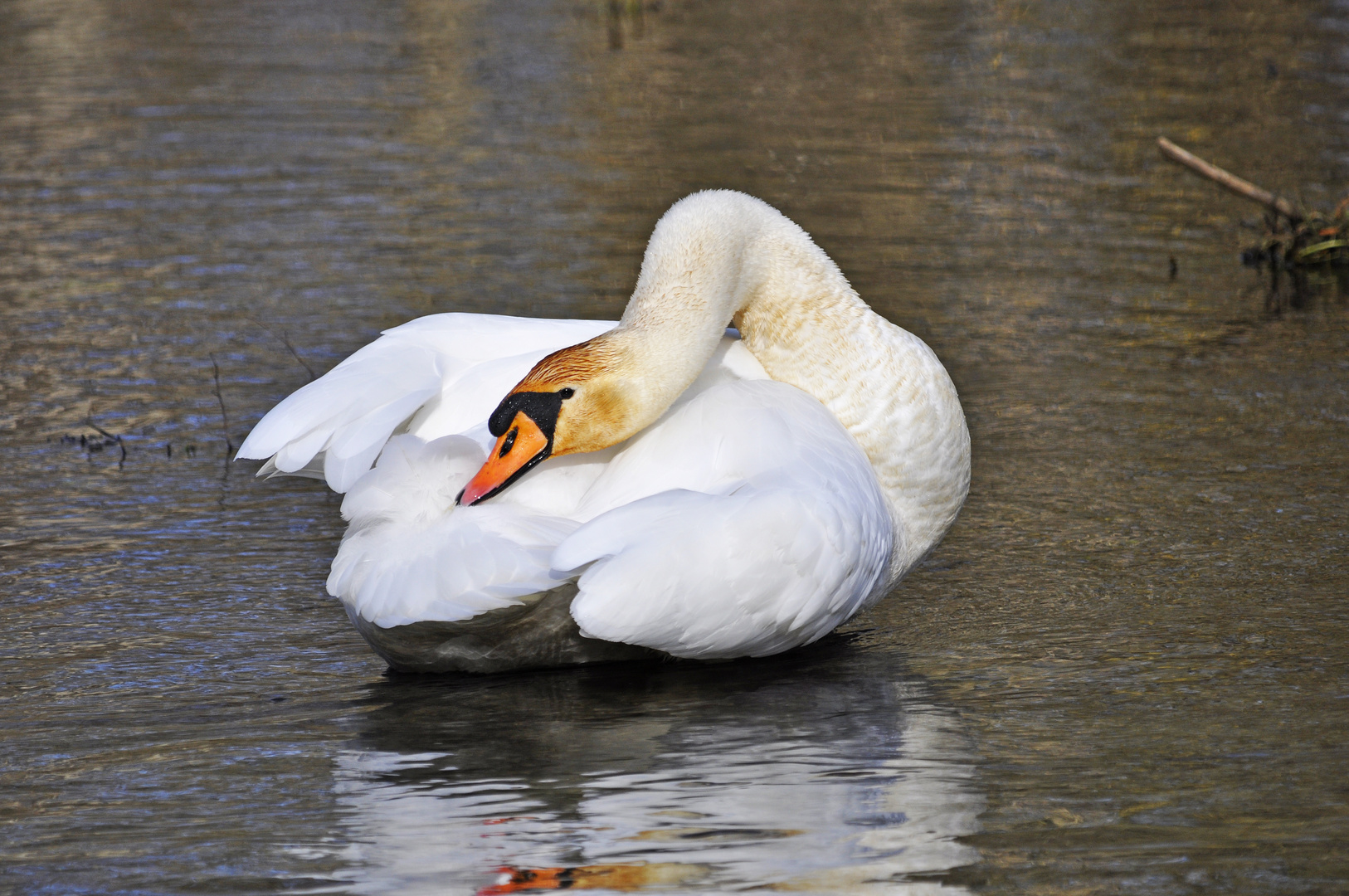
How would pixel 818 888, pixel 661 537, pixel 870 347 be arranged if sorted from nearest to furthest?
1. pixel 818 888
2. pixel 661 537
3. pixel 870 347

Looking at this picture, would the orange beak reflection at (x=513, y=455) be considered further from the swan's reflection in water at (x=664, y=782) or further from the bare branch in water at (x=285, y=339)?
the bare branch in water at (x=285, y=339)

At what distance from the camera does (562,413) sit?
4883 millimetres

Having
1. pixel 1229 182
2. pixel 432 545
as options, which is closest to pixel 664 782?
pixel 432 545

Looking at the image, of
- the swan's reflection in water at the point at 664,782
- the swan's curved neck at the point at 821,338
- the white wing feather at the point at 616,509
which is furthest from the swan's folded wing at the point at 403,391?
the swan's reflection in water at the point at 664,782

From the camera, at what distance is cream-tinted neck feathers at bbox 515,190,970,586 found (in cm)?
518

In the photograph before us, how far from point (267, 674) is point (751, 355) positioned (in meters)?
1.79

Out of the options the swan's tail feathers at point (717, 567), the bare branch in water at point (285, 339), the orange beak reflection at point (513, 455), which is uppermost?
the orange beak reflection at point (513, 455)

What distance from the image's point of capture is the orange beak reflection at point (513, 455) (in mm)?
4828

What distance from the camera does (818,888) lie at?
3.76m

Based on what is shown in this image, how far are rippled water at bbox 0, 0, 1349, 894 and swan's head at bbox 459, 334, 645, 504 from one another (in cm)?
69

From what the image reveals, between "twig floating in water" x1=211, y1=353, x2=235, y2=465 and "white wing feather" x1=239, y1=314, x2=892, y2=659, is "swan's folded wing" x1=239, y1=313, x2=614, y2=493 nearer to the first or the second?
"white wing feather" x1=239, y1=314, x2=892, y2=659

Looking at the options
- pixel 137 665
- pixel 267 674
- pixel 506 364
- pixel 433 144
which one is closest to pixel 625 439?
pixel 506 364

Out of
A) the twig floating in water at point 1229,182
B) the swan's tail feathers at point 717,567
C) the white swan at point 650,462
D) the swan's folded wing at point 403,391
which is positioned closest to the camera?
the swan's tail feathers at point 717,567

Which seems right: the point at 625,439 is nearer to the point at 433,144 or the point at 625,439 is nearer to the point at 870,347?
the point at 870,347
